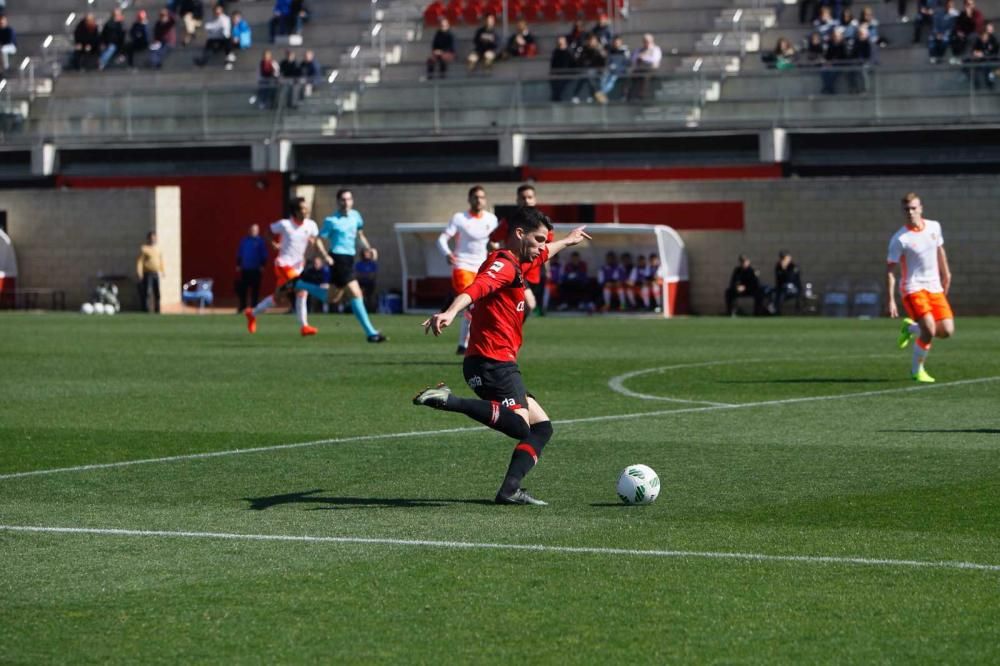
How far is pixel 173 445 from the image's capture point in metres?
13.3

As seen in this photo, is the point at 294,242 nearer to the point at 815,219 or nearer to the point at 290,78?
the point at 815,219

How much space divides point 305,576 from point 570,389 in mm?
10661

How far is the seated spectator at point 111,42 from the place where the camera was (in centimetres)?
4769

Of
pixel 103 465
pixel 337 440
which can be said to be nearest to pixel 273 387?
pixel 337 440

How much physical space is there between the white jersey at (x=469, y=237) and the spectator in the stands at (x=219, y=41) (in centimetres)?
2629

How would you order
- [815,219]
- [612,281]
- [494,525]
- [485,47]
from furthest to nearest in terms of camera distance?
[485,47]
[612,281]
[815,219]
[494,525]

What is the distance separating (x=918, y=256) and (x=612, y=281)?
67.7 ft

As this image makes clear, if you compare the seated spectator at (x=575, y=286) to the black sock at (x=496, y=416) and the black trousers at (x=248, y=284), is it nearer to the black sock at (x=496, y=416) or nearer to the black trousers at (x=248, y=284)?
the black trousers at (x=248, y=284)

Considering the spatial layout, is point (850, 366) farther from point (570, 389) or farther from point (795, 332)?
point (795, 332)

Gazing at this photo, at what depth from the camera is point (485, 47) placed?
43.2m

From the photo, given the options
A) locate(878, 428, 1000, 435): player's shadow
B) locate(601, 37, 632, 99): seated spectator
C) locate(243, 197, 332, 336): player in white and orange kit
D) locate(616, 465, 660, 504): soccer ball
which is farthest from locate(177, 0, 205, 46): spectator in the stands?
locate(616, 465, 660, 504): soccer ball

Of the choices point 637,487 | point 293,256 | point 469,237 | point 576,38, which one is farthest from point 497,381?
point 576,38

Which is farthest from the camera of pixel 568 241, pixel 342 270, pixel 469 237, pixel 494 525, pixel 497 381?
pixel 342 270

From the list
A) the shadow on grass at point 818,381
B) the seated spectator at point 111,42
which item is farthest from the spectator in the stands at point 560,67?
the shadow on grass at point 818,381
